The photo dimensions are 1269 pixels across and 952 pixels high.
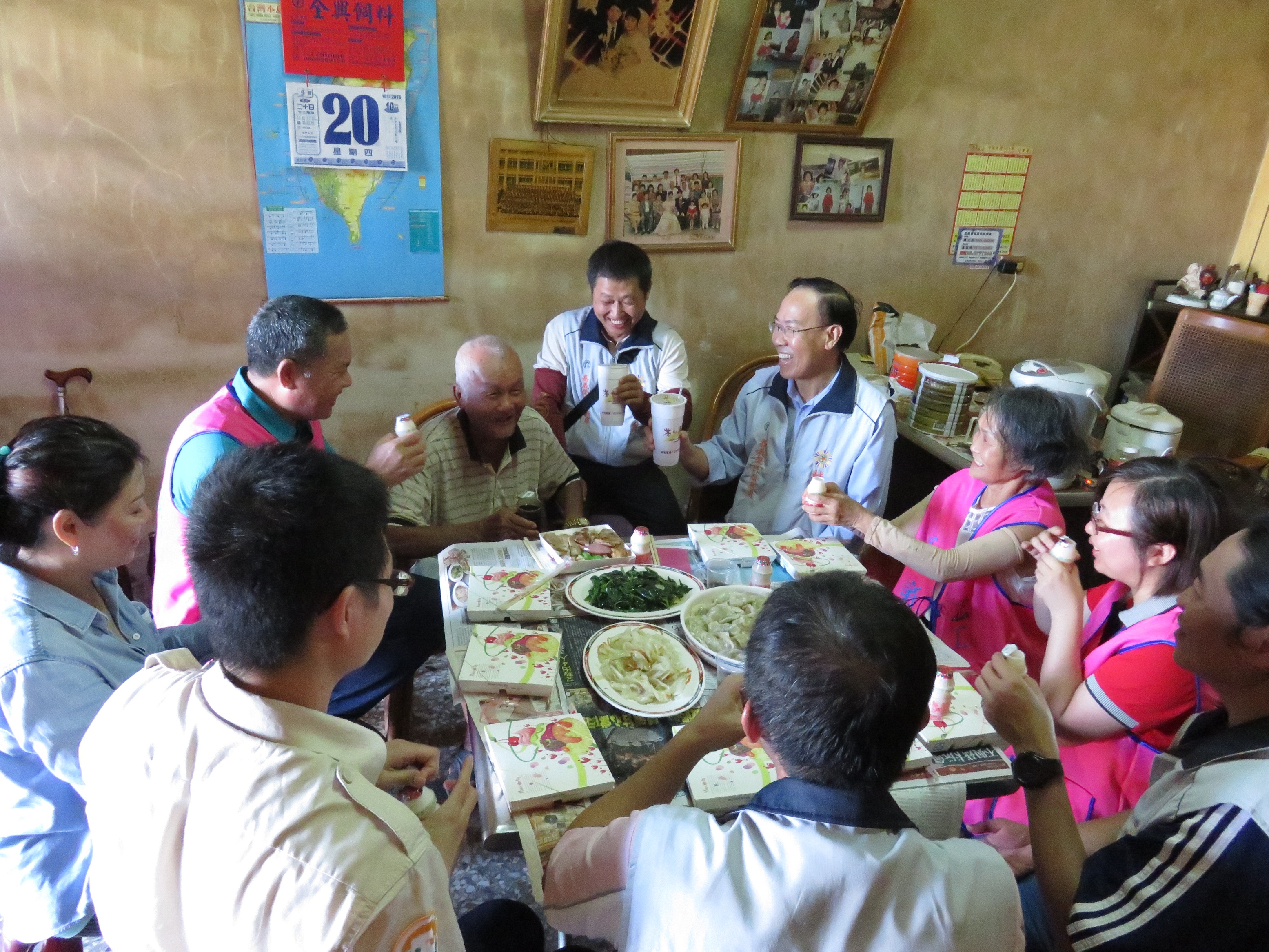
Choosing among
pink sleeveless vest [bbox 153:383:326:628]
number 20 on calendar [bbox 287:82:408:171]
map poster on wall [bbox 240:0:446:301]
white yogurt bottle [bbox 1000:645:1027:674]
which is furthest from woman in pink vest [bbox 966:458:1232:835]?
number 20 on calendar [bbox 287:82:408:171]

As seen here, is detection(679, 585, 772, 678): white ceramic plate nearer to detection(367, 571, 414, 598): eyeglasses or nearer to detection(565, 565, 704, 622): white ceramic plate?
detection(565, 565, 704, 622): white ceramic plate

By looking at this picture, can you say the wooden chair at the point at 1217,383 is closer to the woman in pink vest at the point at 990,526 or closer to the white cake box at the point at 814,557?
the woman in pink vest at the point at 990,526

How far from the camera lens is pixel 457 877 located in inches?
84.0

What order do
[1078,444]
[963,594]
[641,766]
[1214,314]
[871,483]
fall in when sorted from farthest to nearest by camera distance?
1. [1214,314]
2. [871,483]
3. [963,594]
4. [1078,444]
5. [641,766]

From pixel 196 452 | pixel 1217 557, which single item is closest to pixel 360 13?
pixel 196 452

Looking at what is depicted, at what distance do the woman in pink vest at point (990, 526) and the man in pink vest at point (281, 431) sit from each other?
1234mm

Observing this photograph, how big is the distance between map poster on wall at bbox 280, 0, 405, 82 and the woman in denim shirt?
178 cm

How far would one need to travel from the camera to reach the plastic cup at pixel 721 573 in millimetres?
2029

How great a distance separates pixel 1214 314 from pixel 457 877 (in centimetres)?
390

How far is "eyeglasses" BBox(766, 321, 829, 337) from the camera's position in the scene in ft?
8.52

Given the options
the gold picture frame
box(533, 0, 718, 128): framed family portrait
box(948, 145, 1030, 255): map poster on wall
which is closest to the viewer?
box(533, 0, 718, 128): framed family portrait

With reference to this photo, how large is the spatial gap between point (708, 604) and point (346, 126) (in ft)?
7.19

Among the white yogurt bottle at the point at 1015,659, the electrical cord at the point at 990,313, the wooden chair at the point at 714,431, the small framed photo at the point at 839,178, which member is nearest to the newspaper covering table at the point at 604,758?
the white yogurt bottle at the point at 1015,659

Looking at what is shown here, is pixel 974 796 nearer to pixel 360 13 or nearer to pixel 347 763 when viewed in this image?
pixel 347 763
